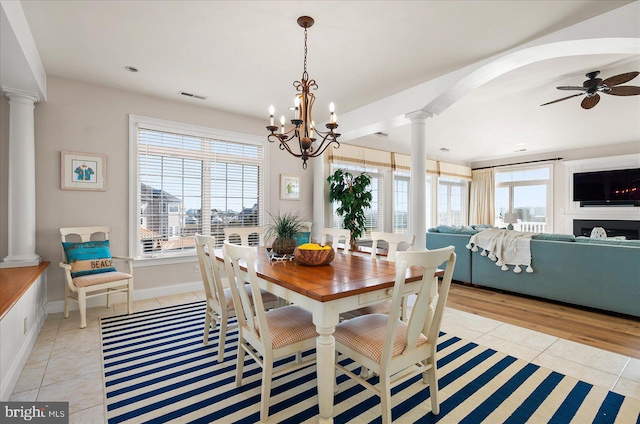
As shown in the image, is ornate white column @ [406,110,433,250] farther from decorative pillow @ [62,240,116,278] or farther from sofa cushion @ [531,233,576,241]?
decorative pillow @ [62,240,116,278]

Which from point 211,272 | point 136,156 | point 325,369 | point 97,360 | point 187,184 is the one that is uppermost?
point 136,156

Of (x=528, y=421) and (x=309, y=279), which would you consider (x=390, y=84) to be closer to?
(x=309, y=279)

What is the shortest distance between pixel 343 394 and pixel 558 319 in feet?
8.93

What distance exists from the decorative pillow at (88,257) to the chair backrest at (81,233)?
14 cm

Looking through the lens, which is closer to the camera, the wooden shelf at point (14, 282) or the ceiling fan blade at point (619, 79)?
the wooden shelf at point (14, 282)

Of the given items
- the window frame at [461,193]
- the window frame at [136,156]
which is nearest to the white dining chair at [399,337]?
the window frame at [136,156]

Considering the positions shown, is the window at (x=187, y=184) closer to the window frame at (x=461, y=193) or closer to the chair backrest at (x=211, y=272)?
the chair backrest at (x=211, y=272)

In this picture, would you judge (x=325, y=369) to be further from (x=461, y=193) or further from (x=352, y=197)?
(x=461, y=193)

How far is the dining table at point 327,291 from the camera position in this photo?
1.58 meters

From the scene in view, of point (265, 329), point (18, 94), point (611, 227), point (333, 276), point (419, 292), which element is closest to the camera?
point (419, 292)

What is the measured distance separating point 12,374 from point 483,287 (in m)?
5.08

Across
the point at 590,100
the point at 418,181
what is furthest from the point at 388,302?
the point at 590,100

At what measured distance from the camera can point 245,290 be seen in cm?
179

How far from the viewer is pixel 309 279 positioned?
1866 mm
